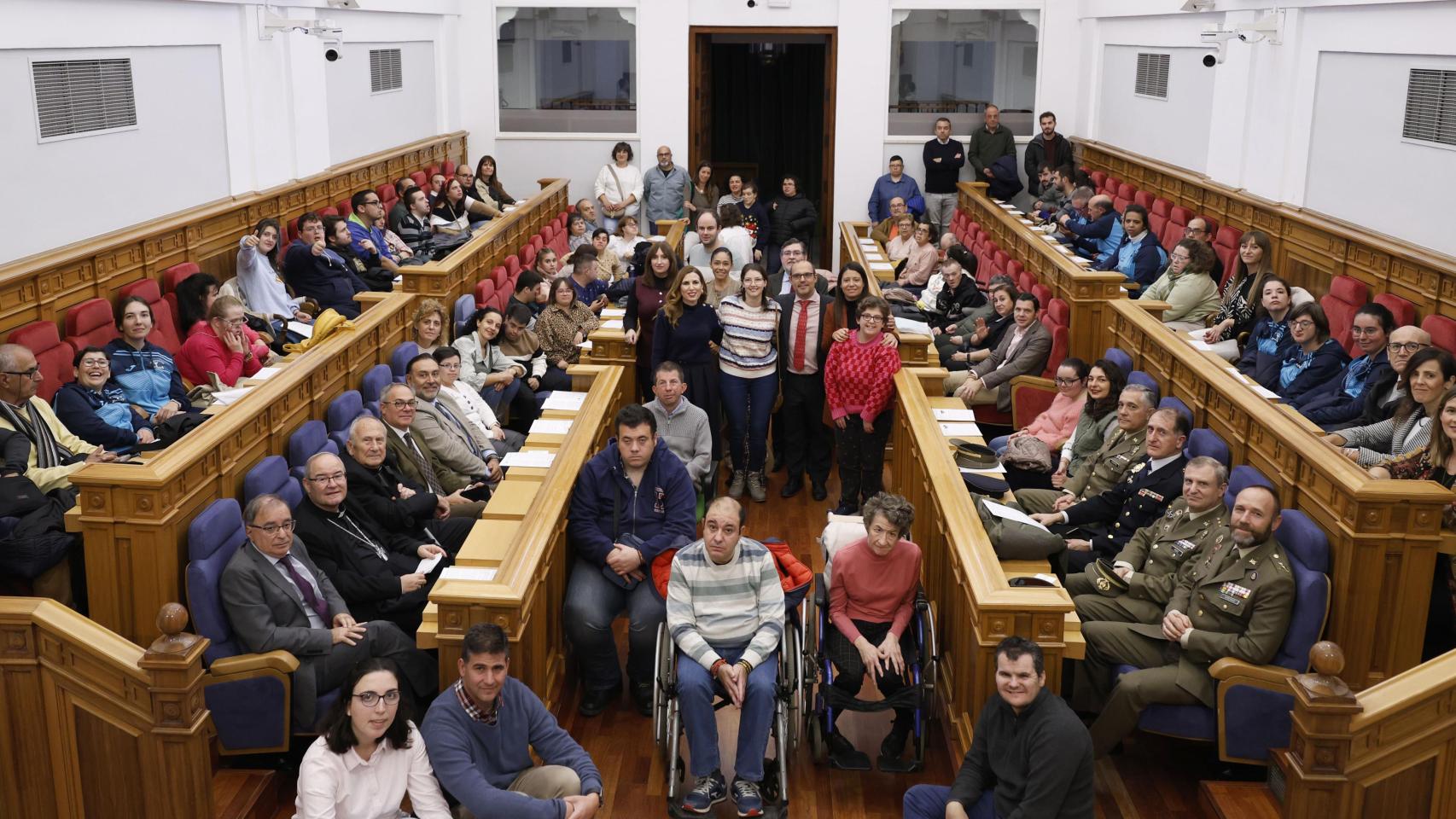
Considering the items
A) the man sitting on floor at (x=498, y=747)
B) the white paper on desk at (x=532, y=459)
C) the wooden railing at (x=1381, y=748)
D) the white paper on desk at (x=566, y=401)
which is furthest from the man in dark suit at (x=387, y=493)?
the wooden railing at (x=1381, y=748)

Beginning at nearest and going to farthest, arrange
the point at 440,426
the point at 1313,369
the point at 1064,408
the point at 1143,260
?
1. the point at 440,426
2. the point at 1313,369
3. the point at 1064,408
4. the point at 1143,260

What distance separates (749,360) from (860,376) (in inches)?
24.5

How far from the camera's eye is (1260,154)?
8.55 metres

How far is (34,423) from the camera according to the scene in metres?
4.93

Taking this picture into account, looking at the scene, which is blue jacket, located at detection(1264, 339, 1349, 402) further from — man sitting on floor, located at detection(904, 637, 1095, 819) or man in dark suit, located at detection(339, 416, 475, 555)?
man in dark suit, located at detection(339, 416, 475, 555)

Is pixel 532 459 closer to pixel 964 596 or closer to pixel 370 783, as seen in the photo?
pixel 964 596

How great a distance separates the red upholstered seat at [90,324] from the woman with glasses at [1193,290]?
5459 millimetres

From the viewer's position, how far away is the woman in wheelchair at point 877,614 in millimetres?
4398

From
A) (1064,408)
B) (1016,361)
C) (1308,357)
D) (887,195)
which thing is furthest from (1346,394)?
(887,195)

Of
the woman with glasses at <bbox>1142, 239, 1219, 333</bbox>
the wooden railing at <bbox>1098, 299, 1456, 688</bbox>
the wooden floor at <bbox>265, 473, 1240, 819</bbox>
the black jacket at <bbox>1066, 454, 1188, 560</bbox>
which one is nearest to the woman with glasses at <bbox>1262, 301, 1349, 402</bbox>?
the black jacket at <bbox>1066, 454, 1188, 560</bbox>

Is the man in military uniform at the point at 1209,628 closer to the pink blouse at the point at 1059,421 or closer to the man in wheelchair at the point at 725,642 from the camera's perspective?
the man in wheelchair at the point at 725,642

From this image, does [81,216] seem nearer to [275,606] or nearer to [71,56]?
[71,56]

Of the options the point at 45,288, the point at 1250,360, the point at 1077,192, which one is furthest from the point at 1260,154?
the point at 45,288

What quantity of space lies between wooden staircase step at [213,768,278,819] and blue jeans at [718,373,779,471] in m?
3.17
